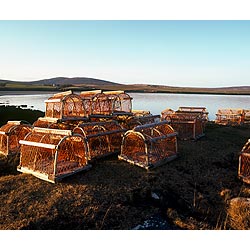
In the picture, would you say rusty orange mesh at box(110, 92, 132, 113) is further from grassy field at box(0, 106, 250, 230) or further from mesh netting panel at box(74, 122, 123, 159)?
grassy field at box(0, 106, 250, 230)

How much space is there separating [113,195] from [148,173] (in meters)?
2.52

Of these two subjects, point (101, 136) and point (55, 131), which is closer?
point (55, 131)

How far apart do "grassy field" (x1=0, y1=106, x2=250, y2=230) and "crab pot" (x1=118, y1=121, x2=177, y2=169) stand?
450 mm

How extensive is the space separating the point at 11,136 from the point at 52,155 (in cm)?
446

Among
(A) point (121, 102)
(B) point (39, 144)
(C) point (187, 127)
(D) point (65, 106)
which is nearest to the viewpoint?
(B) point (39, 144)

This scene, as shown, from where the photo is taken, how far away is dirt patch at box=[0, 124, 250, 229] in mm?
7389

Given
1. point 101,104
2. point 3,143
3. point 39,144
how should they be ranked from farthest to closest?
point 101,104 → point 3,143 → point 39,144

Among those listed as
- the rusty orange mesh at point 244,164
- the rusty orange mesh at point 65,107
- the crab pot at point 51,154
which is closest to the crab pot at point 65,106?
the rusty orange mesh at point 65,107

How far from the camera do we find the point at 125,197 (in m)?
8.77

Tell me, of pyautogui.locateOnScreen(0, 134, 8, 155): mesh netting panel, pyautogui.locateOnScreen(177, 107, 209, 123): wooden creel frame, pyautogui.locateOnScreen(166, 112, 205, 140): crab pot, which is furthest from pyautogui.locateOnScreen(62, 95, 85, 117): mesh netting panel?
pyautogui.locateOnScreen(177, 107, 209, 123): wooden creel frame

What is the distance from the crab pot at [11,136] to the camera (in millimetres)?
14305

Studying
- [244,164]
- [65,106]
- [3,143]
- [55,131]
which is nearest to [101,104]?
[65,106]

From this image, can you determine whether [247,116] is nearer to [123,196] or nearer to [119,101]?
[119,101]

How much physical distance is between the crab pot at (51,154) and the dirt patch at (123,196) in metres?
0.40
